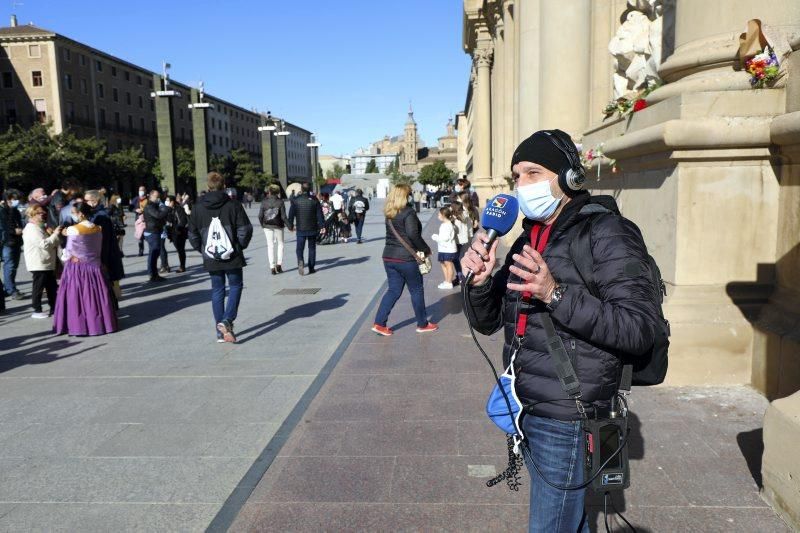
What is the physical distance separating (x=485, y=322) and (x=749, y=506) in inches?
77.7

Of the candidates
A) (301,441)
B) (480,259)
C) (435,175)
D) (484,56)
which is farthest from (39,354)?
(435,175)

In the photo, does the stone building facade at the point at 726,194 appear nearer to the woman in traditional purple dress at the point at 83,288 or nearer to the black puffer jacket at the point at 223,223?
the black puffer jacket at the point at 223,223

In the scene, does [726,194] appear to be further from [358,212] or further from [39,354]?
[358,212]

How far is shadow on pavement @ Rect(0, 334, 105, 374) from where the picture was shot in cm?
701

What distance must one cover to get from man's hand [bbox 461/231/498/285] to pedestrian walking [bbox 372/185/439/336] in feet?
17.6

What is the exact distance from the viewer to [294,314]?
9.28 metres

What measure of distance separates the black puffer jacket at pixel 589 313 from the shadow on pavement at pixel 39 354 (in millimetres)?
6290

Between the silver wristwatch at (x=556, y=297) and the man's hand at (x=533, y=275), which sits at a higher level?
the man's hand at (x=533, y=275)

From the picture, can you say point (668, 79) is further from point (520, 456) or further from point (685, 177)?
point (520, 456)

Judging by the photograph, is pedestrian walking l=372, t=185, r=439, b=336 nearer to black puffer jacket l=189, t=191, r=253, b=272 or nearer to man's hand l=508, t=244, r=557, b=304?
black puffer jacket l=189, t=191, r=253, b=272

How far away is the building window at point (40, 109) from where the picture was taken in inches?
2594

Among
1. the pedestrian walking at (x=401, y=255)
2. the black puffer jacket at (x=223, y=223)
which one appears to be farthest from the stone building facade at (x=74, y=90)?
the pedestrian walking at (x=401, y=255)

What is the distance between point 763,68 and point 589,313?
397 centimetres

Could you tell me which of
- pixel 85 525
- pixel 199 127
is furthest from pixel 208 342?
pixel 199 127
